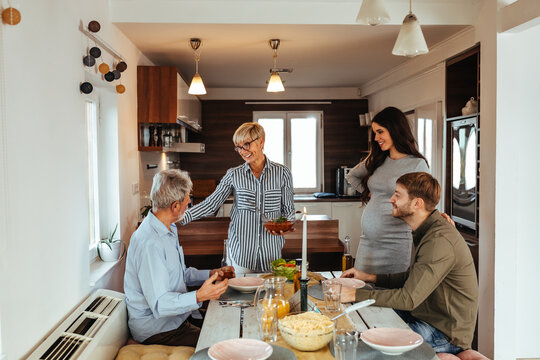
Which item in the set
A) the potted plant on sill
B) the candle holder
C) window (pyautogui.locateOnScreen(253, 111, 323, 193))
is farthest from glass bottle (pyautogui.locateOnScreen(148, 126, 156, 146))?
window (pyautogui.locateOnScreen(253, 111, 323, 193))

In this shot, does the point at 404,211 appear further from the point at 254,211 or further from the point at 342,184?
the point at 342,184

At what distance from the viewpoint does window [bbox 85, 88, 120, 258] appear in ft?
10.7

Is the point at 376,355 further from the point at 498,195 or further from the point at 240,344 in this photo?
the point at 498,195

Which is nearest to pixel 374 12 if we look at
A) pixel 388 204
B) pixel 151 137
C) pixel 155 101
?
pixel 388 204

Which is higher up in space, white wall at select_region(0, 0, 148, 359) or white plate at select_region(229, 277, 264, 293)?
white wall at select_region(0, 0, 148, 359)

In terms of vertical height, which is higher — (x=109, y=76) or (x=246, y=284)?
(x=109, y=76)

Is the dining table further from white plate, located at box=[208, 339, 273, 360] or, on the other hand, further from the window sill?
the window sill

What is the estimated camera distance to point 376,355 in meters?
1.57

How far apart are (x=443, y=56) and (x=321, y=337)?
3222 millimetres

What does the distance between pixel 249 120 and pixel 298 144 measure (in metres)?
0.82

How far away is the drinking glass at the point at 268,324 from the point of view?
171 centimetres

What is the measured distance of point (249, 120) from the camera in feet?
24.0

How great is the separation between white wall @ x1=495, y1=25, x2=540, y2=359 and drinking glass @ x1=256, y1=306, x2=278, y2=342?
212 centimetres

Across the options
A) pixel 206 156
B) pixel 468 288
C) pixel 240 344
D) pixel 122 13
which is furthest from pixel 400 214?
pixel 206 156
